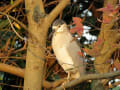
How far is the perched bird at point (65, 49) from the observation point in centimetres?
308

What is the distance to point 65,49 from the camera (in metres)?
3.07

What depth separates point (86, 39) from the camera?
3863 millimetres

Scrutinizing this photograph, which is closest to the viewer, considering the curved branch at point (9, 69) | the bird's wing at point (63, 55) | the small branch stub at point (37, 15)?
the small branch stub at point (37, 15)

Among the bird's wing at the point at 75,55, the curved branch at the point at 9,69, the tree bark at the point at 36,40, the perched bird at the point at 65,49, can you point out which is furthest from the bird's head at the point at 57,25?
the curved branch at the point at 9,69

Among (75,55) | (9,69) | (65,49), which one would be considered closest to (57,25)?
(65,49)

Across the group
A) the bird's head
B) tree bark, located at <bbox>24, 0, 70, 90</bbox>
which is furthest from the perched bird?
tree bark, located at <bbox>24, 0, 70, 90</bbox>

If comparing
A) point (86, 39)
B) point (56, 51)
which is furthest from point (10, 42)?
point (86, 39)

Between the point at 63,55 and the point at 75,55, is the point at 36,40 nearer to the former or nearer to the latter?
the point at 63,55

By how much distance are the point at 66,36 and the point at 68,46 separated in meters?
0.14

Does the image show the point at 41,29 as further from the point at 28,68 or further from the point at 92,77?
the point at 92,77

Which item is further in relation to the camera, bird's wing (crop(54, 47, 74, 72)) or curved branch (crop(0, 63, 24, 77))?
bird's wing (crop(54, 47, 74, 72))

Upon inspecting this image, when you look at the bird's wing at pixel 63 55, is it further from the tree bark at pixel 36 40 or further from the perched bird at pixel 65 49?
the tree bark at pixel 36 40

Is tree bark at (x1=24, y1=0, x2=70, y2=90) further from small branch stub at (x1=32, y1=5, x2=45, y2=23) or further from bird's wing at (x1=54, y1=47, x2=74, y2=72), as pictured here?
bird's wing at (x1=54, y1=47, x2=74, y2=72)

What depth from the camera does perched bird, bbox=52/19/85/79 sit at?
3.08m
